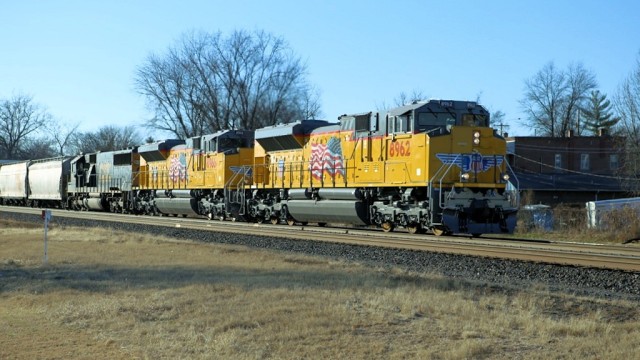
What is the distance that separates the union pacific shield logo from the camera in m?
21.0

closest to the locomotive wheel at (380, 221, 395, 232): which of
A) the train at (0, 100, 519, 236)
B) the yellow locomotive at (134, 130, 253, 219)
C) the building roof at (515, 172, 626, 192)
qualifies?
the train at (0, 100, 519, 236)

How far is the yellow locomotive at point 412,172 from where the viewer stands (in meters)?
20.8

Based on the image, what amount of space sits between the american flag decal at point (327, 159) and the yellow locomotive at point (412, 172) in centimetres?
4

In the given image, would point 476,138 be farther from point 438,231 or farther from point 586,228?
point 586,228

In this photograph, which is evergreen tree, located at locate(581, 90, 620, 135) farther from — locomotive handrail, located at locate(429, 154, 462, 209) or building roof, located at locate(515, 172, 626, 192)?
locomotive handrail, located at locate(429, 154, 462, 209)

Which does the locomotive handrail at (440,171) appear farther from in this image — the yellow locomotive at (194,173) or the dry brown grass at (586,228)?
the yellow locomotive at (194,173)

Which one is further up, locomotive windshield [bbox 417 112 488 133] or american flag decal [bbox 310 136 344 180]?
locomotive windshield [bbox 417 112 488 133]

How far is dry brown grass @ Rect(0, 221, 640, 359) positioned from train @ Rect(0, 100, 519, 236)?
27.9 feet

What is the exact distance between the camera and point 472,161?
21328 mm

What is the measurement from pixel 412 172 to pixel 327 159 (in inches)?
206

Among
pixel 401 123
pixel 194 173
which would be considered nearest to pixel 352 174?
pixel 401 123

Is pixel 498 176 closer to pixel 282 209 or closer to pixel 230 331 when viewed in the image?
pixel 282 209

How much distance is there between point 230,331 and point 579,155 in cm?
5940

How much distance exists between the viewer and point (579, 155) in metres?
61.9
